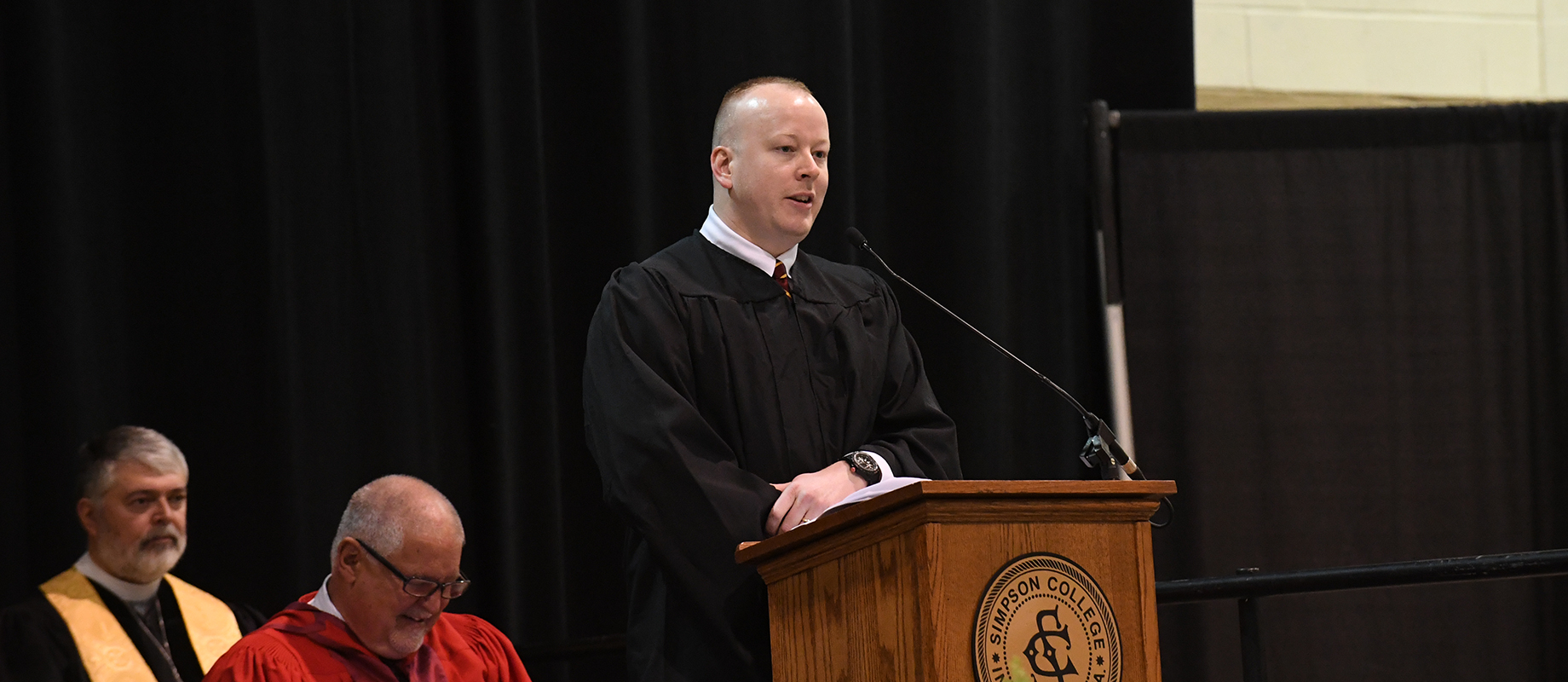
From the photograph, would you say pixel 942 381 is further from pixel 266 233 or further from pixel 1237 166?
pixel 266 233

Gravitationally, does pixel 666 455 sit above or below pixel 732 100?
below

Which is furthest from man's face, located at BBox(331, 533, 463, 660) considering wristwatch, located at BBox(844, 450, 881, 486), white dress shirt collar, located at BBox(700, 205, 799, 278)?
wristwatch, located at BBox(844, 450, 881, 486)

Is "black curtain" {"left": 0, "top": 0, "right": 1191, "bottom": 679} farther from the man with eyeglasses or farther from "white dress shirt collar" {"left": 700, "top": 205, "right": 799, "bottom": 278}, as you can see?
"white dress shirt collar" {"left": 700, "top": 205, "right": 799, "bottom": 278}

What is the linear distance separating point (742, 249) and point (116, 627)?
1.74 meters

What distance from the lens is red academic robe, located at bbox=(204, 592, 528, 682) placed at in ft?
9.86

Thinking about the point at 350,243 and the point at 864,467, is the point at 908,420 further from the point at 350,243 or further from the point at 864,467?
the point at 350,243

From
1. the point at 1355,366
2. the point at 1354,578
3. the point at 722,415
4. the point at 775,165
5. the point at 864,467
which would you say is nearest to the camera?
the point at 864,467

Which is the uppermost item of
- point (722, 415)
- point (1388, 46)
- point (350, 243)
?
point (1388, 46)

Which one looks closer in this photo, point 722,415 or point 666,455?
point 666,455

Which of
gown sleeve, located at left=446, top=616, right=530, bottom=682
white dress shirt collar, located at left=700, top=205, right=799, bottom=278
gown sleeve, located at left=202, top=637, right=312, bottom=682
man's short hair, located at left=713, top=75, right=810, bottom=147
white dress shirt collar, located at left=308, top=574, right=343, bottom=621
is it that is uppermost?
man's short hair, located at left=713, top=75, right=810, bottom=147

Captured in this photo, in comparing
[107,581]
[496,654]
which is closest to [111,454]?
[107,581]

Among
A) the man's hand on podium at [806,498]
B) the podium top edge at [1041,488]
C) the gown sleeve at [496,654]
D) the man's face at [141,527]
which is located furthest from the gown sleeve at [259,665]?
the podium top edge at [1041,488]

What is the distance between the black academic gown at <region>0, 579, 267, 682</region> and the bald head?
727 millimetres

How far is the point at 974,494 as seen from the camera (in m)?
2.06
